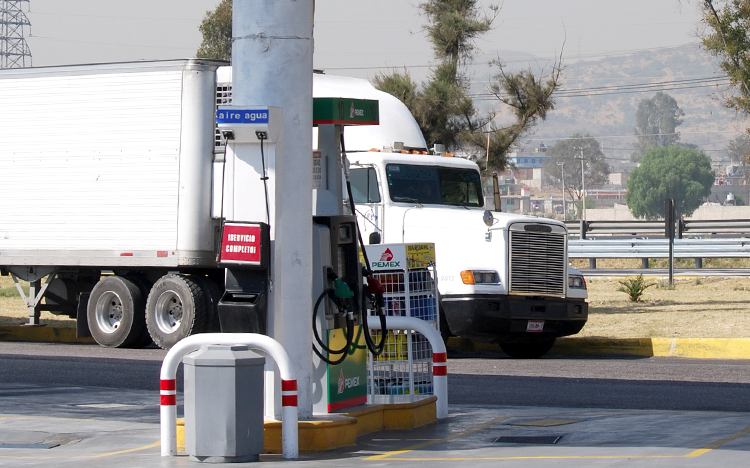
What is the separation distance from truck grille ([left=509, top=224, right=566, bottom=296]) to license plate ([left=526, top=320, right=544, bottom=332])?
1.30 ft

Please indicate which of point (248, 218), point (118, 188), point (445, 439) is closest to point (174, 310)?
point (118, 188)

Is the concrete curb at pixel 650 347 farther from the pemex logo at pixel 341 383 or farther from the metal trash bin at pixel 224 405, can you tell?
the metal trash bin at pixel 224 405

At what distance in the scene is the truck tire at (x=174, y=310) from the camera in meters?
15.6

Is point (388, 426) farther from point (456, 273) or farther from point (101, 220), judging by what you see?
point (101, 220)

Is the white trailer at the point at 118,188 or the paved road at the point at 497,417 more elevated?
the white trailer at the point at 118,188

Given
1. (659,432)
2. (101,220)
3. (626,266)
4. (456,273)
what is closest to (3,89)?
(101,220)

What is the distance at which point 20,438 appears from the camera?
28.3 feet

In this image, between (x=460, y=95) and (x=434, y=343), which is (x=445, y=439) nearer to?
(x=434, y=343)

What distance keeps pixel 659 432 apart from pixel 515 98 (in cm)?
1565

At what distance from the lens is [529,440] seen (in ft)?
27.3

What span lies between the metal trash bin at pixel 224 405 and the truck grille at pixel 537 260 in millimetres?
8161

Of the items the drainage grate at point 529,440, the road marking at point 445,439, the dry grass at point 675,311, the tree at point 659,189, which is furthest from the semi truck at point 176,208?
the tree at point 659,189

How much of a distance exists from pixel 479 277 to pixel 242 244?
7638 millimetres

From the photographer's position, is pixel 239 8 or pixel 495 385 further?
pixel 495 385
